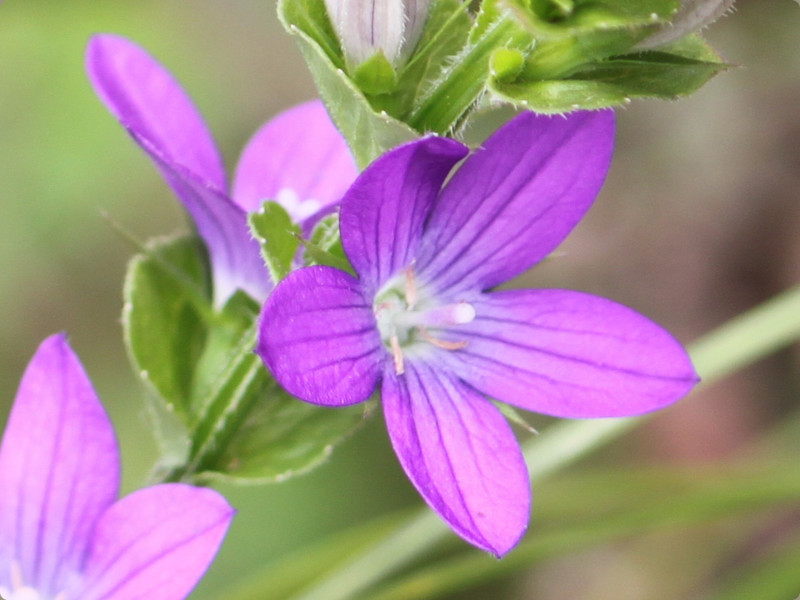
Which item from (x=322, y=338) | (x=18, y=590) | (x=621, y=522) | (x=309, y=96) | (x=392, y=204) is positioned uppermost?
(x=392, y=204)

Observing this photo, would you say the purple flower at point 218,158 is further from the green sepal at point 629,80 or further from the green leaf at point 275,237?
the green sepal at point 629,80

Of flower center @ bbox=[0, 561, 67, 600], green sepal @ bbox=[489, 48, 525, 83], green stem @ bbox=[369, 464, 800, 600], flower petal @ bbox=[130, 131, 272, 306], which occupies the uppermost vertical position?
green sepal @ bbox=[489, 48, 525, 83]

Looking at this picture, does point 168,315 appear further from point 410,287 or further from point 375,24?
point 375,24

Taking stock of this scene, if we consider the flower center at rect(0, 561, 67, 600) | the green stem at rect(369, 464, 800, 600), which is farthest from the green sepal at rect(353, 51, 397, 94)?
the green stem at rect(369, 464, 800, 600)

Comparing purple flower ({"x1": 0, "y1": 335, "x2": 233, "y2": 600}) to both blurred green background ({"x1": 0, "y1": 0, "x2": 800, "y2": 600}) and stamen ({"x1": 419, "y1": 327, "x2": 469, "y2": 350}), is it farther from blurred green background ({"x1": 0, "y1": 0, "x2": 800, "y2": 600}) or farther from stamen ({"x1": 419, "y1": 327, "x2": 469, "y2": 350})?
blurred green background ({"x1": 0, "y1": 0, "x2": 800, "y2": 600})

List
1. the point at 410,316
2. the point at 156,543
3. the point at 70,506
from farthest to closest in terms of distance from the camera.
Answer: the point at 410,316 < the point at 70,506 < the point at 156,543

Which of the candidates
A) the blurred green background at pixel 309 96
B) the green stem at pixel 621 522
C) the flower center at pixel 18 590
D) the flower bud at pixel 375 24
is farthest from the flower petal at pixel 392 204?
the blurred green background at pixel 309 96

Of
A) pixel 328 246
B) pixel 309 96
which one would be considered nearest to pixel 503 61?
pixel 328 246

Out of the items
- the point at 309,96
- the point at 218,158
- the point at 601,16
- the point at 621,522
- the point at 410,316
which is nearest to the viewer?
the point at 601,16
